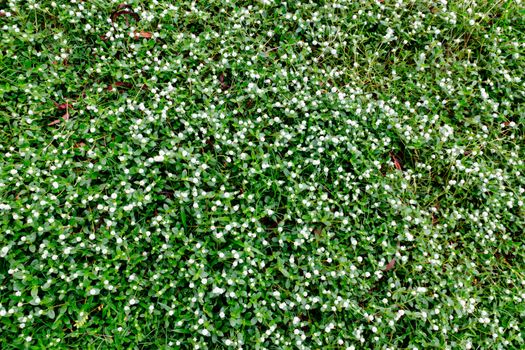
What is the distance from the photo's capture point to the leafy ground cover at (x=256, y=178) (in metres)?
2.87

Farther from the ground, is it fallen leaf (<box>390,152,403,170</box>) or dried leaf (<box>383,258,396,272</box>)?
fallen leaf (<box>390,152,403,170</box>)

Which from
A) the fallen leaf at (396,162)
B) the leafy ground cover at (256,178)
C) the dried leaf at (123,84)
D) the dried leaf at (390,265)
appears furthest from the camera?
the fallen leaf at (396,162)

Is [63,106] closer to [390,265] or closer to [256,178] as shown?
[256,178]

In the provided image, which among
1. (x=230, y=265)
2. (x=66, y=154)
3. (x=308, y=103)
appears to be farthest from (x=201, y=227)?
(x=308, y=103)

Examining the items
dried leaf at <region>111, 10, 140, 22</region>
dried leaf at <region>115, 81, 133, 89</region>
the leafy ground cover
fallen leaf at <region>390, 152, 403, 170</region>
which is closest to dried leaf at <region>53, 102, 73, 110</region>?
the leafy ground cover

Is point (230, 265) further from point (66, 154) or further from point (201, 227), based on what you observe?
point (66, 154)

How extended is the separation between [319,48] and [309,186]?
4.29ft

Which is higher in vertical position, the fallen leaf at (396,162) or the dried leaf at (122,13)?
the fallen leaf at (396,162)

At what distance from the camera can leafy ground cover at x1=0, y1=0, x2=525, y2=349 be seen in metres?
2.87

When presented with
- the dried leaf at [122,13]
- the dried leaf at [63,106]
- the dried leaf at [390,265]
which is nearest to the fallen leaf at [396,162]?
the dried leaf at [390,265]

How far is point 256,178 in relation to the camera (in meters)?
3.24

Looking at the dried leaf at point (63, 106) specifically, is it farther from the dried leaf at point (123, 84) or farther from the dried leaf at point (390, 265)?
the dried leaf at point (390, 265)

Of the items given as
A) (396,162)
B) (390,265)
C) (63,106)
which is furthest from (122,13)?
(390,265)

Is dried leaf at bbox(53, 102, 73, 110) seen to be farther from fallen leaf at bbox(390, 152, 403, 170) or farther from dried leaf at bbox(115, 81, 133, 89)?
fallen leaf at bbox(390, 152, 403, 170)
